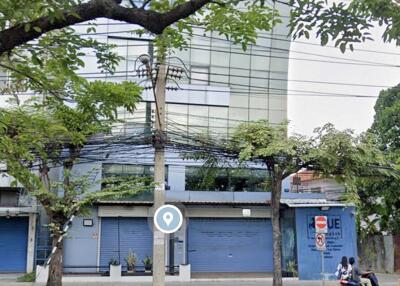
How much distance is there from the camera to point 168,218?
424 inches

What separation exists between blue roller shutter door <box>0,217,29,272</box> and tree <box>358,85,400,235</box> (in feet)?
50.4

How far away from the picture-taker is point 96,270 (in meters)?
22.6

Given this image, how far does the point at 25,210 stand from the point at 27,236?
162 centimetres

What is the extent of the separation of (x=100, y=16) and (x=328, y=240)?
20617 mm

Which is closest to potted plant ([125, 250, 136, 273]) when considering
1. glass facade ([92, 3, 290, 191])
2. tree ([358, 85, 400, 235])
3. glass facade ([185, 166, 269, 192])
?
A: glass facade ([92, 3, 290, 191])

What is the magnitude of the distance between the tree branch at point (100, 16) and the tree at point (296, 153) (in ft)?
42.3

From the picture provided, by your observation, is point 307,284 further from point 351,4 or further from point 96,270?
point 351,4

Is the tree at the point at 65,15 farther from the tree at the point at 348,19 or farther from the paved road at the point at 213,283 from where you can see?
the paved road at the point at 213,283

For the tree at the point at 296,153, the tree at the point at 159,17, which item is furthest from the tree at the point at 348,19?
the tree at the point at 296,153

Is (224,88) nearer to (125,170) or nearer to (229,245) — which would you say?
(125,170)

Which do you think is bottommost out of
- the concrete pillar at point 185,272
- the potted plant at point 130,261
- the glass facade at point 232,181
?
the concrete pillar at point 185,272

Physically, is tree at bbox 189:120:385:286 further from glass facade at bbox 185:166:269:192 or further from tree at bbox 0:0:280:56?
tree at bbox 0:0:280:56

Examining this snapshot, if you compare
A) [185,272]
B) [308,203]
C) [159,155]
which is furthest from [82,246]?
[159,155]

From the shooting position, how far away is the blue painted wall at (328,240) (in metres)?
22.8
